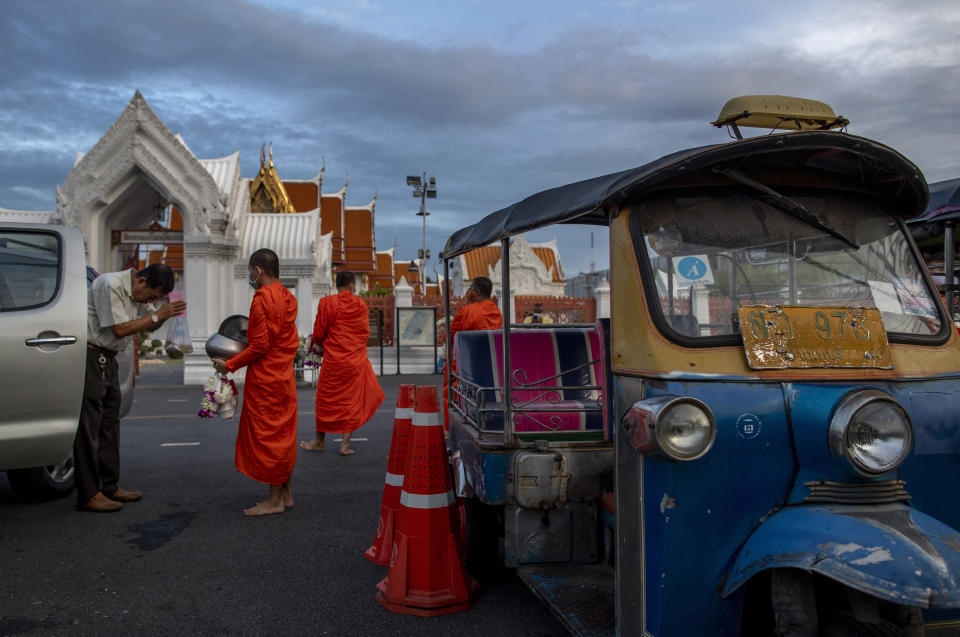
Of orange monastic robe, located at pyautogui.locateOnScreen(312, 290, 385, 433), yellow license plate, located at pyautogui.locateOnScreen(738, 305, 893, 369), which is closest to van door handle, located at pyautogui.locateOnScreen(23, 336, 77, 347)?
orange monastic robe, located at pyautogui.locateOnScreen(312, 290, 385, 433)

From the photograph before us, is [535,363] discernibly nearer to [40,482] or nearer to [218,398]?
[218,398]

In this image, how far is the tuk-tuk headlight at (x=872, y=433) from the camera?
7.47ft

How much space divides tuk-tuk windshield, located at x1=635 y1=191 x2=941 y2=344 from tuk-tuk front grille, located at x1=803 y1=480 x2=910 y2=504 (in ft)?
2.13

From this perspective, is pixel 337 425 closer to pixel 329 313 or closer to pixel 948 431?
pixel 329 313

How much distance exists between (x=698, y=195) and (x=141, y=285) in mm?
4090

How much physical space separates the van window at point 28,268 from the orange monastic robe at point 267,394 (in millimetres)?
1211

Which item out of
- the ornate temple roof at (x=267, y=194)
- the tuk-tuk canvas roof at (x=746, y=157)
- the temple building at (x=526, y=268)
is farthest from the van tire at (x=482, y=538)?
the temple building at (x=526, y=268)

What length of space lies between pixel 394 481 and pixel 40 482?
3.20m

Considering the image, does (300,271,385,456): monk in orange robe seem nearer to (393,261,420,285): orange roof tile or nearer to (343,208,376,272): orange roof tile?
(343,208,376,272): orange roof tile

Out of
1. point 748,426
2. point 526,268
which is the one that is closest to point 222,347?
point 748,426

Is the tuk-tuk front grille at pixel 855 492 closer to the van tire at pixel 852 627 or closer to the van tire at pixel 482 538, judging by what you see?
the van tire at pixel 852 627

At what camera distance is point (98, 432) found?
5.31 m

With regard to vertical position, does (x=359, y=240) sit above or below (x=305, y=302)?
above

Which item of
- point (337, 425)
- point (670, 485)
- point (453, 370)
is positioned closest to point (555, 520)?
point (670, 485)
